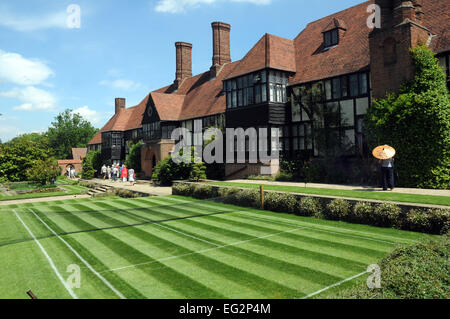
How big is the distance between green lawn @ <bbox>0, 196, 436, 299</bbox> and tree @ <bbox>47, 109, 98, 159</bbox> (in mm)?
82729

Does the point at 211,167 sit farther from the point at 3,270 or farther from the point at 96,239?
the point at 3,270

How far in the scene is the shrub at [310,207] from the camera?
39.9ft

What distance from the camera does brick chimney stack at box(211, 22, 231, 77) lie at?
34.8 m

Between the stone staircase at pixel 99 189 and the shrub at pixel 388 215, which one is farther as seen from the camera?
the stone staircase at pixel 99 189

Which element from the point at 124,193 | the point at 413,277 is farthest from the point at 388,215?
the point at 124,193

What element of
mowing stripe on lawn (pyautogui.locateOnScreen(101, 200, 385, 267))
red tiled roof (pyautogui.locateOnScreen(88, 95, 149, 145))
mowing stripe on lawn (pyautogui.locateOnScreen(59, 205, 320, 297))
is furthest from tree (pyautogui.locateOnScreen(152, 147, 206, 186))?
red tiled roof (pyautogui.locateOnScreen(88, 95, 149, 145))

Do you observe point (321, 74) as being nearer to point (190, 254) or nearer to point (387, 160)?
point (387, 160)

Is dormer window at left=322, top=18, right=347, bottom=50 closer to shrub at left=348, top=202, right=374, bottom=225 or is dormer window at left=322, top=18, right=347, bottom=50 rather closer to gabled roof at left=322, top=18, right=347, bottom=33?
gabled roof at left=322, top=18, right=347, bottom=33

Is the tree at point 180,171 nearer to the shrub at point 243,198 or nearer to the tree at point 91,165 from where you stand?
the shrub at point 243,198

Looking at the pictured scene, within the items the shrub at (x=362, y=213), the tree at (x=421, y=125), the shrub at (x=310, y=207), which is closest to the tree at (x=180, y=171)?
the shrub at (x=310, y=207)

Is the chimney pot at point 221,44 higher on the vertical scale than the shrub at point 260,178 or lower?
higher

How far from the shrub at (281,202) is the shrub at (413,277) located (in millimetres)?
6761

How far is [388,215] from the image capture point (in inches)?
400

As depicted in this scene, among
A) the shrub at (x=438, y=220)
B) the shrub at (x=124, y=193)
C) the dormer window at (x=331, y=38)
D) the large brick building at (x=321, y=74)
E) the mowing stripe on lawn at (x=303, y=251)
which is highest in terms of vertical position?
the dormer window at (x=331, y=38)
